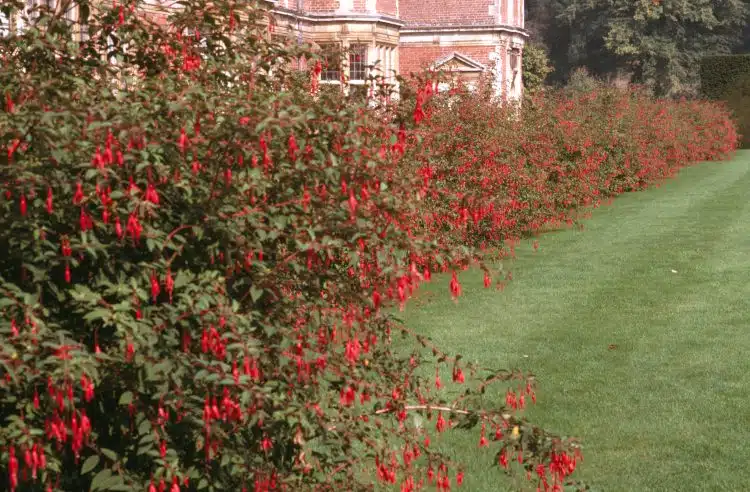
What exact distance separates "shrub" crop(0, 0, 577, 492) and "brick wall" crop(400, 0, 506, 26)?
120 feet

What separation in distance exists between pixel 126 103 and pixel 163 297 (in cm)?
75

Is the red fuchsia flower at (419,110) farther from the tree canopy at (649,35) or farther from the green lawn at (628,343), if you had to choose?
the tree canopy at (649,35)

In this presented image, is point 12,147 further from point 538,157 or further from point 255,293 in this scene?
point 538,157

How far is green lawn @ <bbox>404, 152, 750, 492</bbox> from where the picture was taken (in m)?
7.12

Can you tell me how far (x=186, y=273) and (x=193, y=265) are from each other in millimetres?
185

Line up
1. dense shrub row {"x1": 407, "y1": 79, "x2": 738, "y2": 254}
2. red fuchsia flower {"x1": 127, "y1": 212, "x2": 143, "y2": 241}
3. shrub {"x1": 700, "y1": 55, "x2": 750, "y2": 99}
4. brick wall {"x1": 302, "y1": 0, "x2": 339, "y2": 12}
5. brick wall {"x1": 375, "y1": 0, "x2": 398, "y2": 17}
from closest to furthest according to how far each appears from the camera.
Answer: red fuchsia flower {"x1": 127, "y1": 212, "x2": 143, "y2": 241}, dense shrub row {"x1": 407, "y1": 79, "x2": 738, "y2": 254}, brick wall {"x1": 302, "y1": 0, "x2": 339, "y2": 12}, brick wall {"x1": 375, "y1": 0, "x2": 398, "y2": 17}, shrub {"x1": 700, "y1": 55, "x2": 750, "y2": 99}

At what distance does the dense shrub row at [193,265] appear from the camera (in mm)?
3805

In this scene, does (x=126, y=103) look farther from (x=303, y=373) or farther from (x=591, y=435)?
(x=591, y=435)

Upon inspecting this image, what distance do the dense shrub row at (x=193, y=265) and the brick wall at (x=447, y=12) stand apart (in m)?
36.3

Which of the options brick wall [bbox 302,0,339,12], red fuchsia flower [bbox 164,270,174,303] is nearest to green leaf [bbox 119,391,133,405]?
red fuchsia flower [bbox 164,270,174,303]

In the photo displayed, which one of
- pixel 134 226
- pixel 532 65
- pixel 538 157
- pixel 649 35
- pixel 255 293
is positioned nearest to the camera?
pixel 134 226

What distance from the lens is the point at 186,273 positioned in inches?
161

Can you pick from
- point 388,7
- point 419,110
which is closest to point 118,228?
point 419,110

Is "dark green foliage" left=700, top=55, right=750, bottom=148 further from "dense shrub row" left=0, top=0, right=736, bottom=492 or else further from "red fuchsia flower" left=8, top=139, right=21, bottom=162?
"red fuchsia flower" left=8, top=139, right=21, bottom=162
